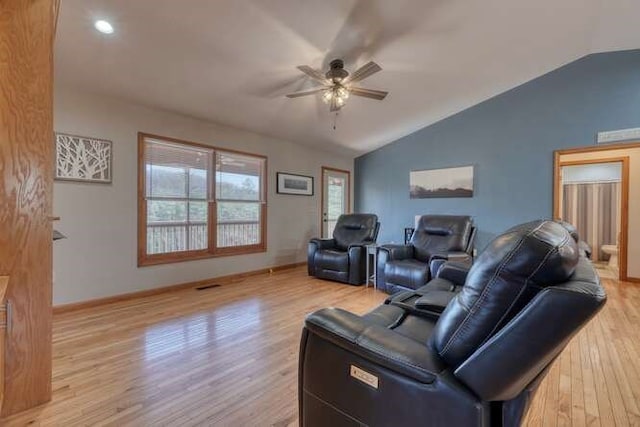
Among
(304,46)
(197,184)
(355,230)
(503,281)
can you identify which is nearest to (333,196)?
(355,230)

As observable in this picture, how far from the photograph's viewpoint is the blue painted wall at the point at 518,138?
431cm

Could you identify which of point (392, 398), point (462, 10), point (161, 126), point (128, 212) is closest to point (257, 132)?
point (161, 126)

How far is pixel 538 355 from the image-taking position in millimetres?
842

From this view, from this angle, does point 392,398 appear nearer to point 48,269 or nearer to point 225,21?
point 48,269

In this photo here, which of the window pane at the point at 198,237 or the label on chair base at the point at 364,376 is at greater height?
the window pane at the point at 198,237

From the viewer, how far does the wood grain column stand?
5.21ft

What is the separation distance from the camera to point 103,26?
8.11 ft

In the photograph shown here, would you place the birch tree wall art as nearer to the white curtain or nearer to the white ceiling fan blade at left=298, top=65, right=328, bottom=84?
the white ceiling fan blade at left=298, top=65, right=328, bottom=84

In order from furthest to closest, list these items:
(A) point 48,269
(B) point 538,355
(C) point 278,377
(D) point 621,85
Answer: (D) point 621,85 < (C) point 278,377 < (A) point 48,269 < (B) point 538,355

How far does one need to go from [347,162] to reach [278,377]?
549cm

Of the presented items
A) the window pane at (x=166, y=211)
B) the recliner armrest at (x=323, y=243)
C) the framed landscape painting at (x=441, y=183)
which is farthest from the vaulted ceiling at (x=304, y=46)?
the recliner armrest at (x=323, y=243)

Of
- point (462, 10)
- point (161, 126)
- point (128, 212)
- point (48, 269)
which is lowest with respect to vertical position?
point (48, 269)

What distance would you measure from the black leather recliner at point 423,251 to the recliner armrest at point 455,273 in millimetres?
824

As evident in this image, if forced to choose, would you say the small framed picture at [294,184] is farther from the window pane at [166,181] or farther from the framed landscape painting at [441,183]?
the framed landscape painting at [441,183]
